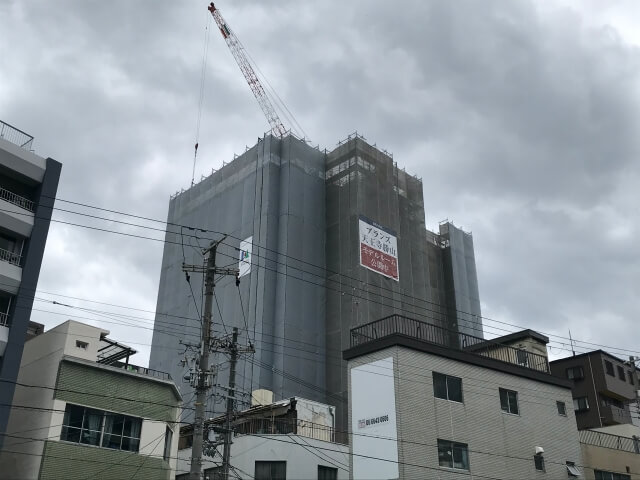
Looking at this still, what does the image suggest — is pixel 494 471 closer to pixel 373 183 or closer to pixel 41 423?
pixel 41 423

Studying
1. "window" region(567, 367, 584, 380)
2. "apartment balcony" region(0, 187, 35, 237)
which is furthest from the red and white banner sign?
"apartment balcony" region(0, 187, 35, 237)

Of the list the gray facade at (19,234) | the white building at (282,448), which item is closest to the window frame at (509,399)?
the white building at (282,448)

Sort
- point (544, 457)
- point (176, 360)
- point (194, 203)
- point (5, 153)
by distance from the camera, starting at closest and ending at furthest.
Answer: point (544, 457) < point (5, 153) < point (176, 360) < point (194, 203)

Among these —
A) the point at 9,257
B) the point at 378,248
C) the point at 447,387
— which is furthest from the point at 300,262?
the point at 447,387

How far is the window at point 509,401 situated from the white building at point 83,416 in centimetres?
1739

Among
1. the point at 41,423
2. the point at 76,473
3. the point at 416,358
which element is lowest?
the point at 76,473

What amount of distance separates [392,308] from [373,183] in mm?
15614

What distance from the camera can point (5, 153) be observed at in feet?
127

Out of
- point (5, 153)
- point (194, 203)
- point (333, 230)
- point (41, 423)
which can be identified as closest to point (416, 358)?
point (41, 423)

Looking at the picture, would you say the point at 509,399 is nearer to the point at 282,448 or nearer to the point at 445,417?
the point at 445,417

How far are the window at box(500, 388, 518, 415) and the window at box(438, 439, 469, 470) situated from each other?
4.11 meters

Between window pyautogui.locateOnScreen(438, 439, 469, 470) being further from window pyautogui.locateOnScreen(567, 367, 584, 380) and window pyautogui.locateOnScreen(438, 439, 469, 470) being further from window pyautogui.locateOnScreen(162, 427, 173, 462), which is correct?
window pyautogui.locateOnScreen(567, 367, 584, 380)

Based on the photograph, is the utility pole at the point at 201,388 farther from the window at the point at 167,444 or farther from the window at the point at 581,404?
the window at the point at 581,404

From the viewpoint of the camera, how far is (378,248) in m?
75.7
